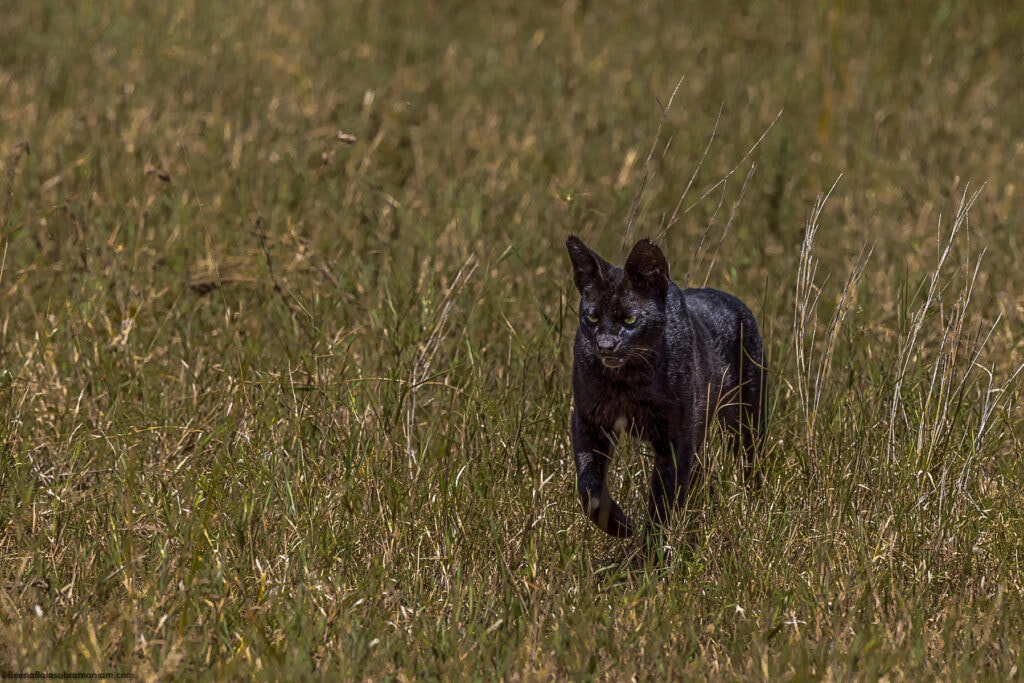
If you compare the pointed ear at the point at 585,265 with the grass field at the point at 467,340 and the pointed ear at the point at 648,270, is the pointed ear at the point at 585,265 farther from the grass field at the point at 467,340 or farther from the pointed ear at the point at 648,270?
the grass field at the point at 467,340

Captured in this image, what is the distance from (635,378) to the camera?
4.27 meters

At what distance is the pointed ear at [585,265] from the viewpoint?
4234 millimetres

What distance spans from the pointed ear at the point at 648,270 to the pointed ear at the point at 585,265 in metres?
0.09

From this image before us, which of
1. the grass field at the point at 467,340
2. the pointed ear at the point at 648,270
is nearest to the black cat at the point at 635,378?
the pointed ear at the point at 648,270

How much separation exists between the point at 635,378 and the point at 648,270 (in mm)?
336

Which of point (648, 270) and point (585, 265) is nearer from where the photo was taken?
point (648, 270)

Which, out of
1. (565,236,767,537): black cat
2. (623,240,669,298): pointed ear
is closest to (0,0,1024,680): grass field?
(565,236,767,537): black cat

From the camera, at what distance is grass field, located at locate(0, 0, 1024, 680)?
3.74m

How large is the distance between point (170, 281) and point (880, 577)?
3.75m

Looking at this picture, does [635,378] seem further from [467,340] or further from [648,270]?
[467,340]

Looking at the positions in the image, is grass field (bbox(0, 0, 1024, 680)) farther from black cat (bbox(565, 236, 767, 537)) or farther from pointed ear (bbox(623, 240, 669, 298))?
pointed ear (bbox(623, 240, 669, 298))

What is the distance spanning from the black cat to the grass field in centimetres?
14

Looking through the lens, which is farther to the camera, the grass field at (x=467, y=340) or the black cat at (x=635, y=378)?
the black cat at (x=635, y=378)

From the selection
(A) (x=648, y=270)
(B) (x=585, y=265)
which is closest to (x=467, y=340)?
(B) (x=585, y=265)
